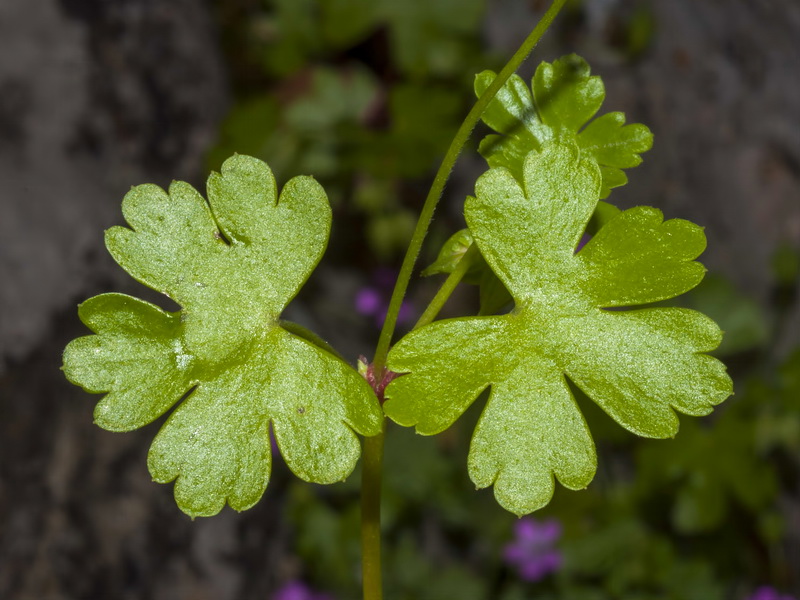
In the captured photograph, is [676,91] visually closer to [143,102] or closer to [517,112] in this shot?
[143,102]

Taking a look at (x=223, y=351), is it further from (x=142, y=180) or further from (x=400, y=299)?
(x=142, y=180)

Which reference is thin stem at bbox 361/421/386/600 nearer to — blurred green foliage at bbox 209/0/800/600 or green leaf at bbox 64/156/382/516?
green leaf at bbox 64/156/382/516

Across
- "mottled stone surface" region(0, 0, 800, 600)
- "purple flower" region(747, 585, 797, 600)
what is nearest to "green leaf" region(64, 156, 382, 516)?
"mottled stone surface" region(0, 0, 800, 600)

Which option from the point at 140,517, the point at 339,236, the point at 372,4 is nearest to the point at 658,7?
the point at 372,4

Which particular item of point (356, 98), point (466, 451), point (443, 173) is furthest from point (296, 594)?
point (443, 173)

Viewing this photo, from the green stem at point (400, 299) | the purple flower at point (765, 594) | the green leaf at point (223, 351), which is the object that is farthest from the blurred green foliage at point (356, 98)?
the green stem at point (400, 299)

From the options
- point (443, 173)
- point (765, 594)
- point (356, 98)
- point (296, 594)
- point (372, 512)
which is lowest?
point (296, 594)

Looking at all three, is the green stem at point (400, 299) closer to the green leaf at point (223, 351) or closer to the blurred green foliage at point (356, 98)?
the green leaf at point (223, 351)
